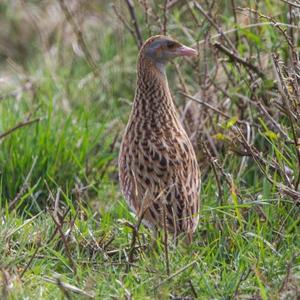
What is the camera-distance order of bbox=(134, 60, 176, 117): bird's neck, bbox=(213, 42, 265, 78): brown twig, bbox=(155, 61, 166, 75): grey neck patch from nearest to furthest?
1. bbox=(134, 60, 176, 117): bird's neck
2. bbox=(155, 61, 166, 75): grey neck patch
3. bbox=(213, 42, 265, 78): brown twig

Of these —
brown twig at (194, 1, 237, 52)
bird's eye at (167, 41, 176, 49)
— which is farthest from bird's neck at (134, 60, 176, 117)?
brown twig at (194, 1, 237, 52)

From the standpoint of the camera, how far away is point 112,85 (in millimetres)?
7590

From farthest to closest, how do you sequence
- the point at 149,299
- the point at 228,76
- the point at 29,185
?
the point at 228,76 → the point at 29,185 → the point at 149,299

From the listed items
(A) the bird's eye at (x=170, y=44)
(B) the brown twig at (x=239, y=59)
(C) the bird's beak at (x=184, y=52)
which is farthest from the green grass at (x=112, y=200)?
(A) the bird's eye at (x=170, y=44)

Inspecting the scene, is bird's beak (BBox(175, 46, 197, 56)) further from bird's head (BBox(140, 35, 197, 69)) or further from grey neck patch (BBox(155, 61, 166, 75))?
grey neck patch (BBox(155, 61, 166, 75))

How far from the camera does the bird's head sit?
18.3 feet

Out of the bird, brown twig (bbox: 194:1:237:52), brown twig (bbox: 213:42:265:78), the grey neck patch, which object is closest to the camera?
the bird

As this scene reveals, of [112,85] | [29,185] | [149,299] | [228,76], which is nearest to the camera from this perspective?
[149,299]

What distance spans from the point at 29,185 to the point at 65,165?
1.38 feet

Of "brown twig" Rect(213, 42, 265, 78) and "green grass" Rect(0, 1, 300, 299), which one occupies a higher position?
"brown twig" Rect(213, 42, 265, 78)

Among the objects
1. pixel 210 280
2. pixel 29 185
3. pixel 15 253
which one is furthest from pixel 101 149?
pixel 210 280

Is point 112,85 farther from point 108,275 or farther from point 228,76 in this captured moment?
point 108,275

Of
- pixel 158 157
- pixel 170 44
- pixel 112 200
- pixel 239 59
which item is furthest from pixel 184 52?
pixel 112 200

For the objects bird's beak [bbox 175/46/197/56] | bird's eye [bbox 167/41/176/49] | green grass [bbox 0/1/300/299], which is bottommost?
green grass [bbox 0/1/300/299]
